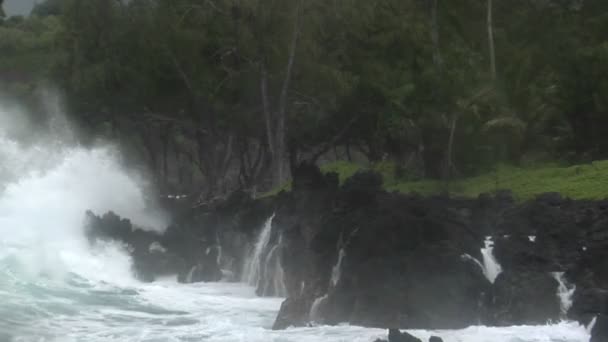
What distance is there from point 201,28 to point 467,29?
8.79m

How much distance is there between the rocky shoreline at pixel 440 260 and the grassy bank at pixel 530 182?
1245mm

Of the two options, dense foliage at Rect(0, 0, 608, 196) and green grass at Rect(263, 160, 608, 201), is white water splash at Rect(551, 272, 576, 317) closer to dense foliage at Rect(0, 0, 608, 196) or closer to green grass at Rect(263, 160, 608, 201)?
green grass at Rect(263, 160, 608, 201)

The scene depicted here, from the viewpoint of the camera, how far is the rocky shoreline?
17.6m

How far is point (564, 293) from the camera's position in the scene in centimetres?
1766

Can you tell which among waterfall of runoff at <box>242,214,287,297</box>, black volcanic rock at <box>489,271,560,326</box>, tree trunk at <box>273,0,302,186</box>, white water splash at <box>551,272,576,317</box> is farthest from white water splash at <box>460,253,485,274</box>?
tree trunk at <box>273,0,302,186</box>

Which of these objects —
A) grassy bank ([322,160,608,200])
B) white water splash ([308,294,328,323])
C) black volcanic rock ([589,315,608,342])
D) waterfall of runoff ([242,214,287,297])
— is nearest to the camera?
black volcanic rock ([589,315,608,342])

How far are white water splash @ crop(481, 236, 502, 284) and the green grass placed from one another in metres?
3.49

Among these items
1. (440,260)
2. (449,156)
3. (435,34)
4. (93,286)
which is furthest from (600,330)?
(435,34)

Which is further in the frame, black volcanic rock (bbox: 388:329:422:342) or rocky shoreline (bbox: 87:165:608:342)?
rocky shoreline (bbox: 87:165:608:342)

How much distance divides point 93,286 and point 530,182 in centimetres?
1003

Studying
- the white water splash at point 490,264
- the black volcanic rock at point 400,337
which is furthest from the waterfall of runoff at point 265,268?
the black volcanic rock at point 400,337

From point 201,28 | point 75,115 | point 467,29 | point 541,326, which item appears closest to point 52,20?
point 75,115

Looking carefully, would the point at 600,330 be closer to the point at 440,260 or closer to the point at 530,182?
the point at 440,260

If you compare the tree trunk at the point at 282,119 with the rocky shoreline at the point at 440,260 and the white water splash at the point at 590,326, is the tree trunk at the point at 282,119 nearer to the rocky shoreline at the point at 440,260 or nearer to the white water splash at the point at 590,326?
the rocky shoreline at the point at 440,260
